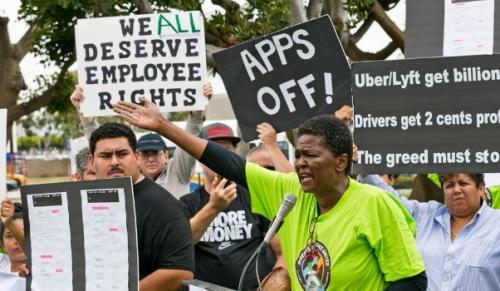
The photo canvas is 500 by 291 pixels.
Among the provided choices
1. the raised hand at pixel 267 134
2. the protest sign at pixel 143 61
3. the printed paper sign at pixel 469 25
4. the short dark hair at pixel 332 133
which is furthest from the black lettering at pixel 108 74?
the short dark hair at pixel 332 133

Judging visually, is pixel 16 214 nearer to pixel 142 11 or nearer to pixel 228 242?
pixel 228 242

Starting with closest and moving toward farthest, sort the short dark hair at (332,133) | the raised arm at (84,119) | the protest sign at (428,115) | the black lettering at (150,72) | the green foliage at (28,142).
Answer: the short dark hair at (332,133)
the protest sign at (428,115)
the raised arm at (84,119)
the black lettering at (150,72)
the green foliage at (28,142)

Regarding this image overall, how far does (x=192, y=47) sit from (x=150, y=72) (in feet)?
1.12

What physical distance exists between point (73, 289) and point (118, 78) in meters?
2.54

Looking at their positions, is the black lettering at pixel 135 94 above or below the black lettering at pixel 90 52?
below

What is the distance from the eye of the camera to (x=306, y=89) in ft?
18.7

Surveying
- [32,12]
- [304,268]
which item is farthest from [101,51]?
[32,12]

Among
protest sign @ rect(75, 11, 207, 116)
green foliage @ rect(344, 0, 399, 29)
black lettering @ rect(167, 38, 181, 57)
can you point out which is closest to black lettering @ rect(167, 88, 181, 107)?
protest sign @ rect(75, 11, 207, 116)

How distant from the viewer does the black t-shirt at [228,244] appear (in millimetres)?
6406

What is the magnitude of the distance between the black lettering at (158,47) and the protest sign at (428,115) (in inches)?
96.6

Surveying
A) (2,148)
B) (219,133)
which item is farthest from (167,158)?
(2,148)

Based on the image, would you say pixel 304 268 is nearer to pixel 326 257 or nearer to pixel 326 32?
pixel 326 257

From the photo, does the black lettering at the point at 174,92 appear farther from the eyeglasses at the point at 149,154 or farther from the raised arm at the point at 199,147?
the raised arm at the point at 199,147

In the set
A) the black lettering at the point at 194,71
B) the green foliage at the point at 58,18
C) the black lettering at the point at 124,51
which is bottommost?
the black lettering at the point at 194,71
